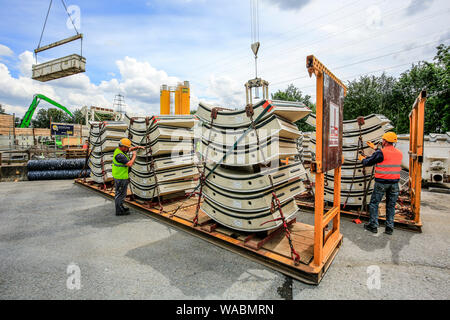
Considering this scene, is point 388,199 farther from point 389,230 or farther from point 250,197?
point 250,197

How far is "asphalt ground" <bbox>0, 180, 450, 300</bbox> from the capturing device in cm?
292

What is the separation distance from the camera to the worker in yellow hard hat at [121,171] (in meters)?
6.15

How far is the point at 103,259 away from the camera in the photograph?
3.79 meters

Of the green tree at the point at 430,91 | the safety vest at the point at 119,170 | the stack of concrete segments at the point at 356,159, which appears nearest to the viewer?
the stack of concrete segments at the point at 356,159

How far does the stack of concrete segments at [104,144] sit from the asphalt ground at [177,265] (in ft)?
10.9

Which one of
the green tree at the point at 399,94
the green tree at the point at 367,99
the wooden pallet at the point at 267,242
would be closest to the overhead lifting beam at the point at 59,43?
the wooden pallet at the point at 267,242

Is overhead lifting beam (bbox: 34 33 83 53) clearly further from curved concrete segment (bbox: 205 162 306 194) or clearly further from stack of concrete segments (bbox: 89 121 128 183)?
curved concrete segment (bbox: 205 162 306 194)

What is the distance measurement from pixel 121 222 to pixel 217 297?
3.74 meters

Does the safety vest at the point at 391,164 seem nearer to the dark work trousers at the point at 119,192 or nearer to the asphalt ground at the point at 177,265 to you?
the asphalt ground at the point at 177,265

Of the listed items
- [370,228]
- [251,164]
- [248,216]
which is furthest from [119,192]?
[370,228]

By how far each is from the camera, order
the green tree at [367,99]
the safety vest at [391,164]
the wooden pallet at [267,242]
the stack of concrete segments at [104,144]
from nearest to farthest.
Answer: the wooden pallet at [267,242] → the safety vest at [391,164] → the stack of concrete segments at [104,144] → the green tree at [367,99]

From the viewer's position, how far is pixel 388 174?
4.67 metres

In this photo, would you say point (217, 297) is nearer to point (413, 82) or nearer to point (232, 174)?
point (232, 174)
